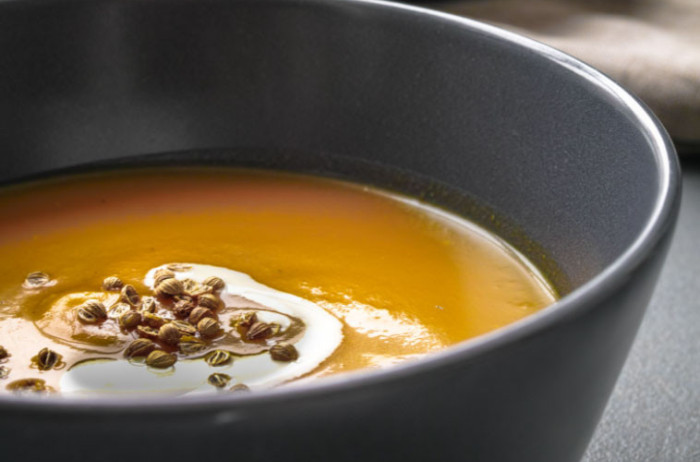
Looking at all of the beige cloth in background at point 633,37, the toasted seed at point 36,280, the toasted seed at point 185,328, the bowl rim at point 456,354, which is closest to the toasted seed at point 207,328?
the toasted seed at point 185,328

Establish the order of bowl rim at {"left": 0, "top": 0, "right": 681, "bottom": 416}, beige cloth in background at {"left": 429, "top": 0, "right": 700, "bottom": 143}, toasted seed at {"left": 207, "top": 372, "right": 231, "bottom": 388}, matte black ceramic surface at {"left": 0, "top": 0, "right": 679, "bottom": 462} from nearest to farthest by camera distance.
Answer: bowl rim at {"left": 0, "top": 0, "right": 681, "bottom": 416}
matte black ceramic surface at {"left": 0, "top": 0, "right": 679, "bottom": 462}
toasted seed at {"left": 207, "top": 372, "right": 231, "bottom": 388}
beige cloth in background at {"left": 429, "top": 0, "right": 700, "bottom": 143}

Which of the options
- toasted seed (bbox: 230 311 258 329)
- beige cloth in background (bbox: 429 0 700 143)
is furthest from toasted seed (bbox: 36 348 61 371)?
beige cloth in background (bbox: 429 0 700 143)

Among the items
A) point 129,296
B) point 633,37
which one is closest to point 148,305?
point 129,296

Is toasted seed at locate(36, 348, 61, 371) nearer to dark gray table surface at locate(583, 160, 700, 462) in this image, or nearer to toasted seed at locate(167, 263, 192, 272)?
toasted seed at locate(167, 263, 192, 272)

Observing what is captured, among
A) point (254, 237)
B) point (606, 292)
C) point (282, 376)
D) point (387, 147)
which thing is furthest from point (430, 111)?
point (606, 292)

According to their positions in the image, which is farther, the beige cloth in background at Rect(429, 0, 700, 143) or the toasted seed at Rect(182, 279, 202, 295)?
the beige cloth in background at Rect(429, 0, 700, 143)

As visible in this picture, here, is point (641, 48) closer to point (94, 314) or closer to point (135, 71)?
point (135, 71)

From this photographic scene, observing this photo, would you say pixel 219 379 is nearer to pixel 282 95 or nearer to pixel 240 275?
pixel 240 275
